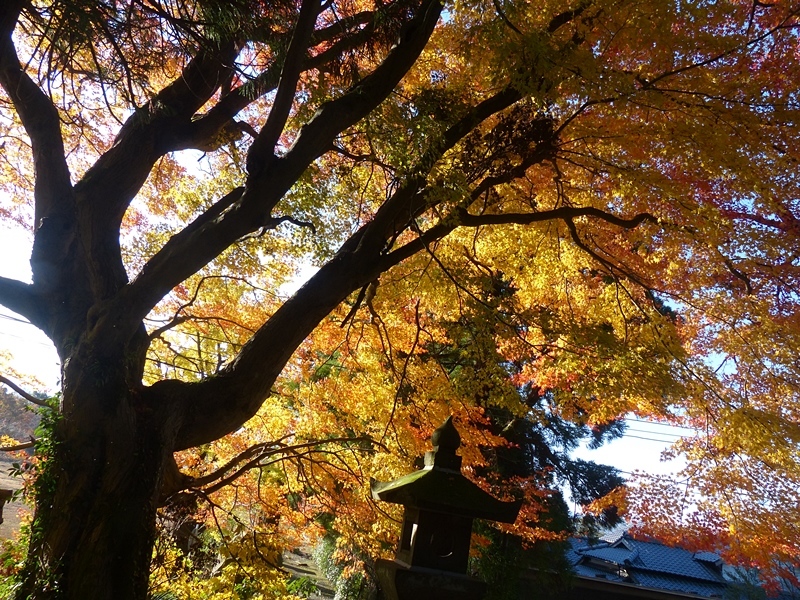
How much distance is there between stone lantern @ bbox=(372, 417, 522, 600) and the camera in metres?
2.88

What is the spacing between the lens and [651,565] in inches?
725

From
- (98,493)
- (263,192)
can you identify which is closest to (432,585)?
(98,493)

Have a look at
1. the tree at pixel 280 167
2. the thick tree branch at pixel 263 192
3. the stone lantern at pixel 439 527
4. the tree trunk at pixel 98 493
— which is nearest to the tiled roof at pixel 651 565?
the tree at pixel 280 167

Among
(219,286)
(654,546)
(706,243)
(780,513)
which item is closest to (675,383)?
(706,243)

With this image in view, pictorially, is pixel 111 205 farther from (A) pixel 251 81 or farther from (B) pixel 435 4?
(B) pixel 435 4

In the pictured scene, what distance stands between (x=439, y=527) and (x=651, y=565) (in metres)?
19.2

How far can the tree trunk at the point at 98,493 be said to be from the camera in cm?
353

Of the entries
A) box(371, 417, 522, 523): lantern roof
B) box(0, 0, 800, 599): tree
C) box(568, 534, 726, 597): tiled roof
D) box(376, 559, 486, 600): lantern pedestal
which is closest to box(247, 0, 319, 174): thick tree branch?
box(0, 0, 800, 599): tree

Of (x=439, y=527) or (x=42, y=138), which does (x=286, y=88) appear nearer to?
(x=42, y=138)

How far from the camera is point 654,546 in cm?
1964

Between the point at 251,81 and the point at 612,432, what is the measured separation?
1319cm

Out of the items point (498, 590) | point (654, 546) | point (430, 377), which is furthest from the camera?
point (654, 546)

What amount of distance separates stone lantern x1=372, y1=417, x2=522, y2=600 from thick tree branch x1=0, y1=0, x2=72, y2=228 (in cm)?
373

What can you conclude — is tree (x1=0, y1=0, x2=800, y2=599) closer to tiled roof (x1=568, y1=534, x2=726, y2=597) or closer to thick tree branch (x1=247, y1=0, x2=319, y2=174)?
thick tree branch (x1=247, y1=0, x2=319, y2=174)
